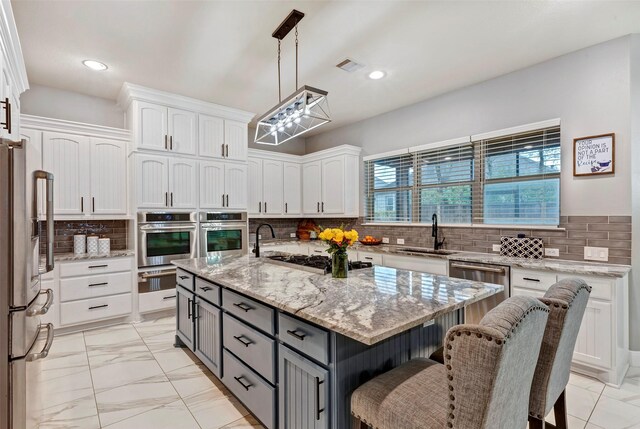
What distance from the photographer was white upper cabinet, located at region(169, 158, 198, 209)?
4.15m

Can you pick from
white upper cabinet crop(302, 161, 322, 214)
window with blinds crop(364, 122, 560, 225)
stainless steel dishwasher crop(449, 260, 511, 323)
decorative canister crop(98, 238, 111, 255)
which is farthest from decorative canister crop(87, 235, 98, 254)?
stainless steel dishwasher crop(449, 260, 511, 323)

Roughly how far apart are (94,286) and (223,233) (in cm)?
160

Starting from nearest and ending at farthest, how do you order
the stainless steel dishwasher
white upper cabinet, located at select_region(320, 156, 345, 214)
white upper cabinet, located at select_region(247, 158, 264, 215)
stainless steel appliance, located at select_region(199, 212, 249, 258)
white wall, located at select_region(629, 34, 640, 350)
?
white wall, located at select_region(629, 34, 640, 350) < the stainless steel dishwasher < stainless steel appliance, located at select_region(199, 212, 249, 258) < white upper cabinet, located at select_region(320, 156, 345, 214) < white upper cabinet, located at select_region(247, 158, 264, 215)

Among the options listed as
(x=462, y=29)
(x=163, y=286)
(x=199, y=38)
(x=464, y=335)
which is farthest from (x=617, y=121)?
(x=163, y=286)

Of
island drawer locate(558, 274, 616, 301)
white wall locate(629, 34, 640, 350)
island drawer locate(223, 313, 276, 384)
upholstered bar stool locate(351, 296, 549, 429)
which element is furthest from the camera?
white wall locate(629, 34, 640, 350)

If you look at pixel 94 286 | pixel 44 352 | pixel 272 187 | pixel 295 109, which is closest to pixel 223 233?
pixel 272 187

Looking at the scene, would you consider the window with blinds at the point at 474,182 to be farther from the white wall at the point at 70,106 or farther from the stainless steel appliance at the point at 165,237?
the white wall at the point at 70,106

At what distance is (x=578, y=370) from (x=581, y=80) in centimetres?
261

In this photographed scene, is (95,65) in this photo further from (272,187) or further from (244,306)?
(244,306)

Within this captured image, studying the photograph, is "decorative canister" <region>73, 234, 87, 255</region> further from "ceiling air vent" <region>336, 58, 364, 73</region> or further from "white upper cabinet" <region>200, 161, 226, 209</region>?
"ceiling air vent" <region>336, 58, 364, 73</region>

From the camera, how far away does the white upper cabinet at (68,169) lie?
3633 mm

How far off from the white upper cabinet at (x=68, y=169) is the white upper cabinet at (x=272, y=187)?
8.04 ft

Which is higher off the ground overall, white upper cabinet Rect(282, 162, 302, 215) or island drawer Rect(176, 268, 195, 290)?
white upper cabinet Rect(282, 162, 302, 215)

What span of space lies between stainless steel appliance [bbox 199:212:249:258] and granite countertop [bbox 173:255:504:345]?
1.78m
